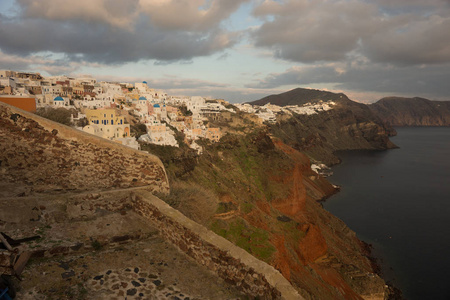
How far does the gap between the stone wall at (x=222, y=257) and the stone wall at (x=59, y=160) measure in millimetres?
1779

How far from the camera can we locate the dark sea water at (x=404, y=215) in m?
32.9

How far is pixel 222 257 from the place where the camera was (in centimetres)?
519

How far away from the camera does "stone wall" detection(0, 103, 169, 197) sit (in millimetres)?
7574

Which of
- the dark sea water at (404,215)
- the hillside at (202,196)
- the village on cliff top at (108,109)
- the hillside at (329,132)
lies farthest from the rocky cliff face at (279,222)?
the hillside at (329,132)

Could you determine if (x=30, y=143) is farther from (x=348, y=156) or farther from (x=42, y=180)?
(x=348, y=156)

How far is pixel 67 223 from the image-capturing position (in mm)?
6594

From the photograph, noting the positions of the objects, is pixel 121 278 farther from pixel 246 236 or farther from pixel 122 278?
pixel 246 236

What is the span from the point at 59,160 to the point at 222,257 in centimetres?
585

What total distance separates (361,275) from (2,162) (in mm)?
32501

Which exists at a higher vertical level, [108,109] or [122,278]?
[108,109]

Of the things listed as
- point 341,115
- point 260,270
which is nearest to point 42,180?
point 260,270

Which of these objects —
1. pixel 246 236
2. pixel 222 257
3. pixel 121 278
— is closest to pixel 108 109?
pixel 246 236

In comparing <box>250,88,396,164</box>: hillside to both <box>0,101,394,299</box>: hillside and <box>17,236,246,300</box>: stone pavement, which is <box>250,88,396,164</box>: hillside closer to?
<box>0,101,394,299</box>: hillside

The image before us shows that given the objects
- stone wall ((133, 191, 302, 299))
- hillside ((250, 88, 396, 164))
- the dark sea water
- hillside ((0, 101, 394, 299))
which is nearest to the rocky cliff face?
hillside ((0, 101, 394, 299))
